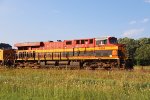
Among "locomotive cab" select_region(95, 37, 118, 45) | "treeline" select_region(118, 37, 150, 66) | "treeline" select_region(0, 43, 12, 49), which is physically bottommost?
"treeline" select_region(118, 37, 150, 66)

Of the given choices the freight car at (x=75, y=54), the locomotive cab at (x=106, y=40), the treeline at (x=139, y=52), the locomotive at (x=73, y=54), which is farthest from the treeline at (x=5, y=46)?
the locomotive cab at (x=106, y=40)

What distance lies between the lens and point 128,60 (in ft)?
99.1

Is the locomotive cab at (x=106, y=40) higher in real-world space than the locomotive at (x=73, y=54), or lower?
higher

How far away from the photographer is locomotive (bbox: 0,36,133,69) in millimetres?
30516

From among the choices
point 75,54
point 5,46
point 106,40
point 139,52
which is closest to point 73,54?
point 75,54

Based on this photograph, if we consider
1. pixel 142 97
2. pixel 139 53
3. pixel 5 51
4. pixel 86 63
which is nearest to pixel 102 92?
pixel 142 97

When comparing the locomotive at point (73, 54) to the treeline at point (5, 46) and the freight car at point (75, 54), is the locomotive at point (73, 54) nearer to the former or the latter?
the freight car at point (75, 54)

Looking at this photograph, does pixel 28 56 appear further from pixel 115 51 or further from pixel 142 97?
pixel 142 97

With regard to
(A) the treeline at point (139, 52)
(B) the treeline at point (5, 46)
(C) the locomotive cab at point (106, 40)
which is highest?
(C) the locomotive cab at point (106, 40)

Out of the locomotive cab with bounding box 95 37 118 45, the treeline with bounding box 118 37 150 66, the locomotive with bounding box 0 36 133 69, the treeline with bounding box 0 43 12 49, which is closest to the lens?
the locomotive with bounding box 0 36 133 69

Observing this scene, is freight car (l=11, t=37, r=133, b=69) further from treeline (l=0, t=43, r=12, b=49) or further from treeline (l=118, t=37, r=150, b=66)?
treeline (l=0, t=43, r=12, b=49)

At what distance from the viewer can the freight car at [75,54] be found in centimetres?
3052

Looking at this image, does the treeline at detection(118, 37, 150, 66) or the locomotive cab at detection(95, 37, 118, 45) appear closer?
the locomotive cab at detection(95, 37, 118, 45)

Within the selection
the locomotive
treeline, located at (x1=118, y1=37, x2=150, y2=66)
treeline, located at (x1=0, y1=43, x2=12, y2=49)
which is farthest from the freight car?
treeline, located at (x1=0, y1=43, x2=12, y2=49)
